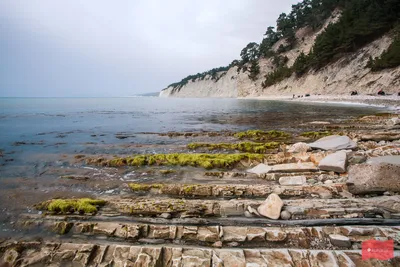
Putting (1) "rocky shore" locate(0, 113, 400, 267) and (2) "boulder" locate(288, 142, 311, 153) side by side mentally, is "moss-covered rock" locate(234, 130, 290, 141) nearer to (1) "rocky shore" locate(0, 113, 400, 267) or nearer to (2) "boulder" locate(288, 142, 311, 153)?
(2) "boulder" locate(288, 142, 311, 153)

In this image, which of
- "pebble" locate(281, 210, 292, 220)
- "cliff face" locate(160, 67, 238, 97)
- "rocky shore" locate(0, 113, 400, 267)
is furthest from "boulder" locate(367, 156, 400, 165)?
"cliff face" locate(160, 67, 238, 97)

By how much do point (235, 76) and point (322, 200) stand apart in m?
122

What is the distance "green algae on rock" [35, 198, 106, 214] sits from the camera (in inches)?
204

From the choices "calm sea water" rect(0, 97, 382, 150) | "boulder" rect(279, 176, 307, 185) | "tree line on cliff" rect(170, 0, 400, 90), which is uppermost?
"tree line on cliff" rect(170, 0, 400, 90)

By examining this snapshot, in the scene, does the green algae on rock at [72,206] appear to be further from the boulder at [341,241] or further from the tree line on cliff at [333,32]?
the tree line on cliff at [333,32]

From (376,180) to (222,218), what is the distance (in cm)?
415

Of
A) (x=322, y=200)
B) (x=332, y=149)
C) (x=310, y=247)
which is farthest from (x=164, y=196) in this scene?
(x=332, y=149)

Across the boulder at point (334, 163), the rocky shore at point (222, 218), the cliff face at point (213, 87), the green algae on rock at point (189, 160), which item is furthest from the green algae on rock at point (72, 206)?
the cliff face at point (213, 87)

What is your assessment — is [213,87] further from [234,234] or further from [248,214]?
[234,234]

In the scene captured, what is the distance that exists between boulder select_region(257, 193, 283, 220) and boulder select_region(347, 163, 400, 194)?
2274 mm

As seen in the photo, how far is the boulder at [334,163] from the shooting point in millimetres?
6578

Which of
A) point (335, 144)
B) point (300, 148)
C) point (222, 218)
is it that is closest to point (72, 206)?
point (222, 218)

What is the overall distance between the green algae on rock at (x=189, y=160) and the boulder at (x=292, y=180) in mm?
2103

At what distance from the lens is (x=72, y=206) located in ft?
17.5
